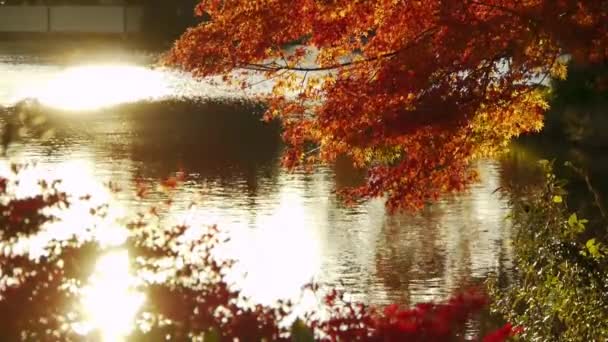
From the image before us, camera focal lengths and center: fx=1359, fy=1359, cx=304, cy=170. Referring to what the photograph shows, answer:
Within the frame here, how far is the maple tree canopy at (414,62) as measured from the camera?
11.0 metres

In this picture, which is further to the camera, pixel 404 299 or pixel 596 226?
pixel 596 226

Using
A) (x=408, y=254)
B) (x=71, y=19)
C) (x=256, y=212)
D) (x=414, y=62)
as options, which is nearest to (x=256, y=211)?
(x=256, y=212)

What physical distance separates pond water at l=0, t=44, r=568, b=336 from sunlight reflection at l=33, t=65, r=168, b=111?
1.70m

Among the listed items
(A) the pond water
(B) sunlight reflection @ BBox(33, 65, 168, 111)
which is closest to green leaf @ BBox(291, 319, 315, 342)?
(A) the pond water

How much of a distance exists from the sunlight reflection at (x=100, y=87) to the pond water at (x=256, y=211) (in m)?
1.70

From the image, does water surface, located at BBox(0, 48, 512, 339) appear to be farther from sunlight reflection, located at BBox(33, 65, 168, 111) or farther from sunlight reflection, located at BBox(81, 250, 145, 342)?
sunlight reflection, located at BBox(33, 65, 168, 111)

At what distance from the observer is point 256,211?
61.9 ft

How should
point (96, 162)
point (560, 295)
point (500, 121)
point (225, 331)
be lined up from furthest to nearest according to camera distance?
point (96, 162) → point (500, 121) → point (560, 295) → point (225, 331)

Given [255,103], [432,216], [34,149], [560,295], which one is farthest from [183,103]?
[560,295]

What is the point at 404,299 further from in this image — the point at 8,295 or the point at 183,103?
the point at 183,103

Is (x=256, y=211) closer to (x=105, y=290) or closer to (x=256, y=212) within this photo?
(x=256, y=212)

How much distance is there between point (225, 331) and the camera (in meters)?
5.59

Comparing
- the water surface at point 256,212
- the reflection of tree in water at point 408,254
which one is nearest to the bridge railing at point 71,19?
the water surface at point 256,212

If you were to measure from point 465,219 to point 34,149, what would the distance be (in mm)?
9957
